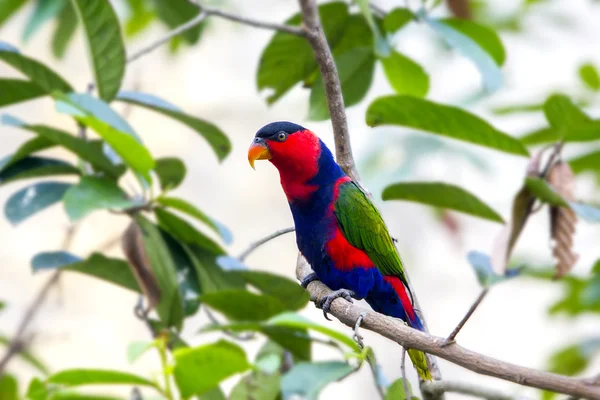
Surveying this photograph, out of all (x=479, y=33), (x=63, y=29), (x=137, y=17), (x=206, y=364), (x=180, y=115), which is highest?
(x=137, y=17)

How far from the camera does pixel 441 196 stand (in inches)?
116

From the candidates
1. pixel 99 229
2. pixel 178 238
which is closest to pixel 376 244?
pixel 178 238

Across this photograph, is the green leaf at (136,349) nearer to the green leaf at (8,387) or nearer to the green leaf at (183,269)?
the green leaf at (183,269)

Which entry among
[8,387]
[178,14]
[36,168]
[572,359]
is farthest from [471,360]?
[572,359]

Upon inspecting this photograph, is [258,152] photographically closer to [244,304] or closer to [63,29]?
[244,304]

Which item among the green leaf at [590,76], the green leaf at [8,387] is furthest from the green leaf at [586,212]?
the green leaf at [8,387]

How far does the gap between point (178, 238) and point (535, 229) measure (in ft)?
29.5

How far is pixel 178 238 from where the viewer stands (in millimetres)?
3055

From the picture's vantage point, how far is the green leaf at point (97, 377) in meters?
2.13

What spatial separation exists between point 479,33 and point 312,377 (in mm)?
1840

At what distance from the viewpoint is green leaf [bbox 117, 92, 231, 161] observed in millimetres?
2959

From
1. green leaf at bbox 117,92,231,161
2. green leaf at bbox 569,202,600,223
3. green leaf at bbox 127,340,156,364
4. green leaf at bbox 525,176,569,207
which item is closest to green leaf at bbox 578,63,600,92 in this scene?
green leaf at bbox 569,202,600,223

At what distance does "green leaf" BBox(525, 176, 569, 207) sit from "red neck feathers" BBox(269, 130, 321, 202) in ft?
2.69

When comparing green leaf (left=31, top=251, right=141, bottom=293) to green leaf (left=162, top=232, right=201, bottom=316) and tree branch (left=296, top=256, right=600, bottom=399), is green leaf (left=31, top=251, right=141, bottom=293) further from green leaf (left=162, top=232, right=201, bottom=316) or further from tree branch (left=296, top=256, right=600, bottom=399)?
tree branch (left=296, top=256, right=600, bottom=399)
